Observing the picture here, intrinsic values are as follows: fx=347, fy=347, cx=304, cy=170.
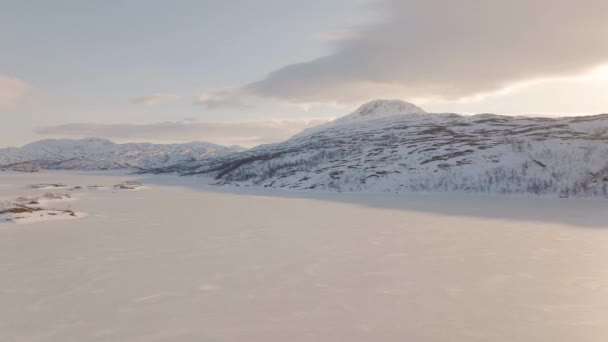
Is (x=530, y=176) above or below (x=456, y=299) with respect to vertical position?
above

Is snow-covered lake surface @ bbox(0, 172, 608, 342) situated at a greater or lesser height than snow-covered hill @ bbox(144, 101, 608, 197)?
lesser

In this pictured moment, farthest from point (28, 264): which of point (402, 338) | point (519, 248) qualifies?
point (519, 248)

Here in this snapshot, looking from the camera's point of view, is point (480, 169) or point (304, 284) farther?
point (480, 169)

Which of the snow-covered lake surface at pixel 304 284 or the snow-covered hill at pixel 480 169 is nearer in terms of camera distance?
the snow-covered lake surface at pixel 304 284

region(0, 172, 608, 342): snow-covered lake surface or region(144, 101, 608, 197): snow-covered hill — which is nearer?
region(0, 172, 608, 342): snow-covered lake surface

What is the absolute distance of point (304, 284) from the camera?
26.6ft

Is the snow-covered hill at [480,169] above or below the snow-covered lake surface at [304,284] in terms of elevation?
above

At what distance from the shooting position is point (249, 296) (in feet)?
24.2

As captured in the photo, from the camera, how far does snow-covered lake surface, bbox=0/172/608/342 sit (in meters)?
5.88

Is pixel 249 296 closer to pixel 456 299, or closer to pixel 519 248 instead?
pixel 456 299

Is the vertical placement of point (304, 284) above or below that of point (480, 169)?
below

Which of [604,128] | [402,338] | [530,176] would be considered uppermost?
[604,128]

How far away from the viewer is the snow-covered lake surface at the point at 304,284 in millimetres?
5879

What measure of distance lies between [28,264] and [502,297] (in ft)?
39.7
